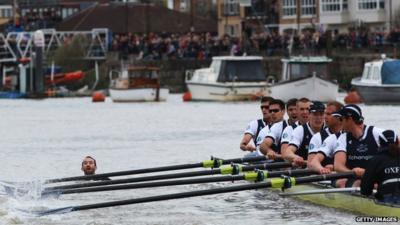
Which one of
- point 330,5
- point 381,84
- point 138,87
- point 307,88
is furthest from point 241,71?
point 330,5

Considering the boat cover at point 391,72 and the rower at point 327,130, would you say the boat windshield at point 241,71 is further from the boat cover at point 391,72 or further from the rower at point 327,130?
the rower at point 327,130

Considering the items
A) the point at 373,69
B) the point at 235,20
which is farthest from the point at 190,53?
the point at 235,20

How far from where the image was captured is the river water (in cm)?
1588

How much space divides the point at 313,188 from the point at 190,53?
4186cm

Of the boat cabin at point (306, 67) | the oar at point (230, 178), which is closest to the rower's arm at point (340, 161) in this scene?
the oar at point (230, 178)

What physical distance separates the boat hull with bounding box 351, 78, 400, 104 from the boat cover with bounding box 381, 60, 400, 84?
0.20 metres

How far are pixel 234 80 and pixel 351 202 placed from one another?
101 feet

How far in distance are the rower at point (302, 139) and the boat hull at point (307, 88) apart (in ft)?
89.3

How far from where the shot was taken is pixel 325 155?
14.8m

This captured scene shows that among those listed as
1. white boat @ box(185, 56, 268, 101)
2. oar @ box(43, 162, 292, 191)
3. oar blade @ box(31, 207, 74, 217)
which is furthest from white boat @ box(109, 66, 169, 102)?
oar blade @ box(31, 207, 74, 217)

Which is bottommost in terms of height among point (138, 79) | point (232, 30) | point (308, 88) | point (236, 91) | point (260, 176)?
point (236, 91)

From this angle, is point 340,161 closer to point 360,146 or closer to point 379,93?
point 360,146

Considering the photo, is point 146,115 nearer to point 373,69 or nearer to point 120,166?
point 373,69

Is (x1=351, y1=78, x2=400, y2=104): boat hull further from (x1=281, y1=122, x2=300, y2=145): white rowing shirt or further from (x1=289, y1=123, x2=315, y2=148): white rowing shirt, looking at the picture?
(x1=289, y1=123, x2=315, y2=148): white rowing shirt
